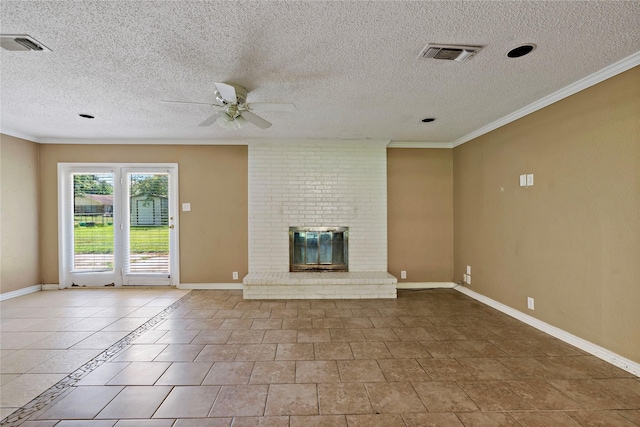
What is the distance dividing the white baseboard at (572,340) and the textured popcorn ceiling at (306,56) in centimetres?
240

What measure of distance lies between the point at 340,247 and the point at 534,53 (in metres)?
3.56

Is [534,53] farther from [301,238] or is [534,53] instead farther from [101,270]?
[101,270]

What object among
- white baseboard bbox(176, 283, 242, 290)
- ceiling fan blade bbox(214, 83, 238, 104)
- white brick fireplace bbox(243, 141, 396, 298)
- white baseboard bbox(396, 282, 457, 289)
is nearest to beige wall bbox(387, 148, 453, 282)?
white baseboard bbox(396, 282, 457, 289)

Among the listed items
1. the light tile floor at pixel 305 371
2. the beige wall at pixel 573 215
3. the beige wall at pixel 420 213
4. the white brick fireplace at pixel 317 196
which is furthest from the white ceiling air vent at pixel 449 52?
the beige wall at pixel 420 213

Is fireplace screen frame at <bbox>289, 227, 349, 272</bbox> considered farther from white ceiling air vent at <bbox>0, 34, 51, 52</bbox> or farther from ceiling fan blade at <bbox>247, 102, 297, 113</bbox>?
white ceiling air vent at <bbox>0, 34, 51, 52</bbox>

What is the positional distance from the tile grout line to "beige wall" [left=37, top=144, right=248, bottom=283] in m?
1.55

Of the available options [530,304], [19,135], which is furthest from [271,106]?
[19,135]

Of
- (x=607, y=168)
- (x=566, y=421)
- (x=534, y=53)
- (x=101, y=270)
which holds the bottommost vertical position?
(x=566, y=421)

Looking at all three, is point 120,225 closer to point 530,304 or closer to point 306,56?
point 306,56

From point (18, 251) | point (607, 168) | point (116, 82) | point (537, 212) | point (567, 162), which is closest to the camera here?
point (607, 168)

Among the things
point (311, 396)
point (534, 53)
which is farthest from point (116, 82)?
point (534, 53)

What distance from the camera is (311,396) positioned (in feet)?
6.64

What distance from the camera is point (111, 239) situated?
4.87 m

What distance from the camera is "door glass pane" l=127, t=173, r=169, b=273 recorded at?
4.88m
